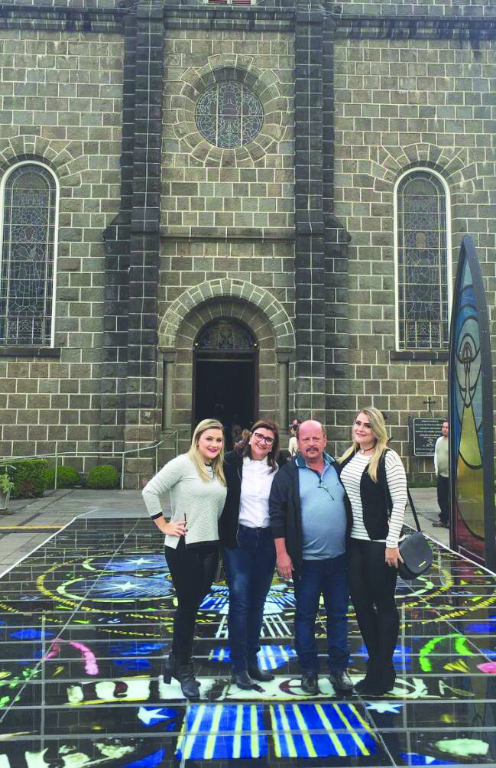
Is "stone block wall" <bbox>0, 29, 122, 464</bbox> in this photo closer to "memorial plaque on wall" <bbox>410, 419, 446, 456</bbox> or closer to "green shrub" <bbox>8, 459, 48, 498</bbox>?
"green shrub" <bbox>8, 459, 48, 498</bbox>

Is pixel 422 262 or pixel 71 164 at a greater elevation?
pixel 71 164

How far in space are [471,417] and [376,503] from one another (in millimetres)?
4046

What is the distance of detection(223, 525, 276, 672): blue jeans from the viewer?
4.63 m

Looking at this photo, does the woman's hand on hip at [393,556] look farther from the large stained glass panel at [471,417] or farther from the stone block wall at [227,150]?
the stone block wall at [227,150]

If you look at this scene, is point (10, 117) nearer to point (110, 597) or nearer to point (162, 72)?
point (162, 72)

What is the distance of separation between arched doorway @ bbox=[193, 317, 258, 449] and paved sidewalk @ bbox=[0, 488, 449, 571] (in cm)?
369

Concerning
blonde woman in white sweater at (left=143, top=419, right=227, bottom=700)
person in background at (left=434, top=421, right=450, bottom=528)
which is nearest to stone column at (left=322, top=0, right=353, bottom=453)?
person in background at (left=434, top=421, right=450, bottom=528)

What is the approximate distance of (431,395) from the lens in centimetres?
1706

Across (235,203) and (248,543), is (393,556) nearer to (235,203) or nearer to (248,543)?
(248,543)

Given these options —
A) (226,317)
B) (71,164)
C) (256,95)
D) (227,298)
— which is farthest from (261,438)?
(256,95)

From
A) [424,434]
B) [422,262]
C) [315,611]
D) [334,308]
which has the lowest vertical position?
[315,611]

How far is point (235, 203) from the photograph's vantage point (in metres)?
17.2

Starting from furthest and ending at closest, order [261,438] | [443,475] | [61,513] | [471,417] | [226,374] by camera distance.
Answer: [226,374]
[61,513]
[443,475]
[471,417]
[261,438]

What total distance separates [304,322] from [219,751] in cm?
1327
